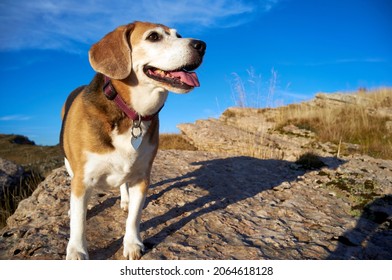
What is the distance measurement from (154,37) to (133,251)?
86.2 inches

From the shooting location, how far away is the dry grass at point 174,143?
31.7ft

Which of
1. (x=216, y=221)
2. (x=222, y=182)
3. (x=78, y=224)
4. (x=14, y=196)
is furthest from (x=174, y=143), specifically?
(x=78, y=224)

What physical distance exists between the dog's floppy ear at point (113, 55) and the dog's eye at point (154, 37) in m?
0.23

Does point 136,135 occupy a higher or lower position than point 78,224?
higher

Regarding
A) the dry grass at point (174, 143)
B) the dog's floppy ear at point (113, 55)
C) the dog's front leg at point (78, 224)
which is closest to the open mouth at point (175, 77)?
the dog's floppy ear at point (113, 55)

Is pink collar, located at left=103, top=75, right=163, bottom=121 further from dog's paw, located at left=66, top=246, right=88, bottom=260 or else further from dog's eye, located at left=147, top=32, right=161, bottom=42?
dog's paw, located at left=66, top=246, right=88, bottom=260

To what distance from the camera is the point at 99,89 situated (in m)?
3.51

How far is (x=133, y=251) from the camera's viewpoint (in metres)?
3.19

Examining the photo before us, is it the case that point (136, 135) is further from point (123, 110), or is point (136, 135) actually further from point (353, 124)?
point (353, 124)

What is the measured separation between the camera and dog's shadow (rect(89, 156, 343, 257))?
3967mm

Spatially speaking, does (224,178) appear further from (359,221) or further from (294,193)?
(359,221)

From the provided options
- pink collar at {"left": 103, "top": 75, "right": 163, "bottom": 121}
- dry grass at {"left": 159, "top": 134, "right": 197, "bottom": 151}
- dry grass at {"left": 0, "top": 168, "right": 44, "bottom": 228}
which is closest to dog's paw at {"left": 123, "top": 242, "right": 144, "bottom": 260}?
pink collar at {"left": 103, "top": 75, "right": 163, "bottom": 121}
